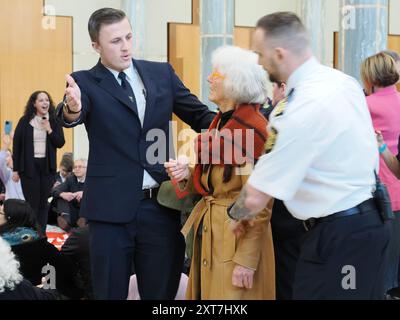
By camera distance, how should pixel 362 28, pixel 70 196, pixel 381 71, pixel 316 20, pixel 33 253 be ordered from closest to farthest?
pixel 381 71 < pixel 33 253 < pixel 362 28 < pixel 70 196 < pixel 316 20

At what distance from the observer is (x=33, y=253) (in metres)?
4.54

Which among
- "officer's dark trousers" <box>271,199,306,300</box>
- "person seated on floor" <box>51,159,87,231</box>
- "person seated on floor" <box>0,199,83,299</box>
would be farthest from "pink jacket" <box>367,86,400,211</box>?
"person seated on floor" <box>51,159,87,231</box>

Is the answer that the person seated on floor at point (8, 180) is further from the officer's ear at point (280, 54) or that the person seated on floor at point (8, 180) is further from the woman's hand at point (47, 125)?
the officer's ear at point (280, 54)

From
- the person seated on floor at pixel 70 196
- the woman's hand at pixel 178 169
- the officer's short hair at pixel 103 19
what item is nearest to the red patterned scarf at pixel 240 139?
the woman's hand at pixel 178 169

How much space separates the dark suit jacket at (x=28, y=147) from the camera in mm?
7820

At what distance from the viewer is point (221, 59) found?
3.07m

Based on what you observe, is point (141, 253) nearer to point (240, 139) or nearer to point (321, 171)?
point (240, 139)

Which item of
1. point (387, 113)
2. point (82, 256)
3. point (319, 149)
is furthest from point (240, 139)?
point (82, 256)

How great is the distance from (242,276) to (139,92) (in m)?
1.03

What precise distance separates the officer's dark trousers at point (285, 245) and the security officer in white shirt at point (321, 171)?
940 millimetres

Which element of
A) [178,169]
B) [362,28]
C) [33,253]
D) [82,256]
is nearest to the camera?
[178,169]

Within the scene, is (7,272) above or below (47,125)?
below
